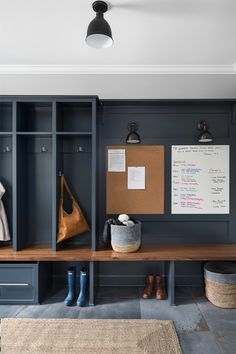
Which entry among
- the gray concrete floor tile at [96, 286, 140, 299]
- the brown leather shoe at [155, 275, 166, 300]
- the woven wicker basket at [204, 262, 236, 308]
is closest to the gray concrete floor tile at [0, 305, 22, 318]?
the gray concrete floor tile at [96, 286, 140, 299]

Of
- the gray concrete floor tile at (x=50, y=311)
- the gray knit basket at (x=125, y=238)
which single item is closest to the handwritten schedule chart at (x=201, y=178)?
the gray knit basket at (x=125, y=238)

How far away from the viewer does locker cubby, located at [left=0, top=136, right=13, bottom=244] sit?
9.14ft

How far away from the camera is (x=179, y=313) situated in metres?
2.25

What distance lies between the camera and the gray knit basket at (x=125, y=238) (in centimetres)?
241

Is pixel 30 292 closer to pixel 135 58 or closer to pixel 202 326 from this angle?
pixel 202 326

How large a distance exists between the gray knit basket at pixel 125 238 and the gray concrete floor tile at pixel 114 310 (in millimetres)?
499

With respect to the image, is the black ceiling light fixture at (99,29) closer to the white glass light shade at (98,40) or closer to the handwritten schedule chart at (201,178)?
the white glass light shade at (98,40)

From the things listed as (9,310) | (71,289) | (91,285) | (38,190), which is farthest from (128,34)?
(9,310)

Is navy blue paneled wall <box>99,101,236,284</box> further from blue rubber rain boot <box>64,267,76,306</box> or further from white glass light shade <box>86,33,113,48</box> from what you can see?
white glass light shade <box>86,33,113,48</box>

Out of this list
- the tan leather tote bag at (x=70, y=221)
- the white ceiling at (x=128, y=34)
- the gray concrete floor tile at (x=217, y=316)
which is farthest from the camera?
the tan leather tote bag at (x=70, y=221)

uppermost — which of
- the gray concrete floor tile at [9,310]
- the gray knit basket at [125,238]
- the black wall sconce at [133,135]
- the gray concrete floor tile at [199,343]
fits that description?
the black wall sconce at [133,135]

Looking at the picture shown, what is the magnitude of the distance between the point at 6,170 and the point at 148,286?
198 centimetres

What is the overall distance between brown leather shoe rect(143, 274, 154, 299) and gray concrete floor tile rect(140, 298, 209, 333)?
6 centimetres

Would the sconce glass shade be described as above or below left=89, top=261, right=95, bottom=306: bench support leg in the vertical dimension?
above
